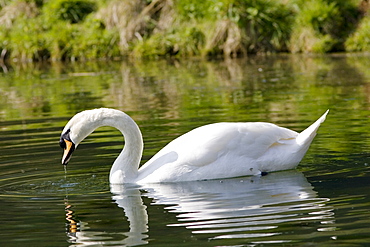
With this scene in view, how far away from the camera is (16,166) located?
27.3 feet

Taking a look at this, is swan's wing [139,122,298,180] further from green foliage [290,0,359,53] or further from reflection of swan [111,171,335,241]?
green foliage [290,0,359,53]

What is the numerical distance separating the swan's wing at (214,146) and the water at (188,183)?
222 millimetres

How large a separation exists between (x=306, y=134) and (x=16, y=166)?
3218 mm

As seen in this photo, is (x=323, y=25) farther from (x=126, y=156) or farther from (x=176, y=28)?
(x=126, y=156)

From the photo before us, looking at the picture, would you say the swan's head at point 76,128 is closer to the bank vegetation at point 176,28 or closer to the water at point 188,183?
the water at point 188,183

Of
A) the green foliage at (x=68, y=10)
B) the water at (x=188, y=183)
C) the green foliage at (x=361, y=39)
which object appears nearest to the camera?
the water at (x=188, y=183)

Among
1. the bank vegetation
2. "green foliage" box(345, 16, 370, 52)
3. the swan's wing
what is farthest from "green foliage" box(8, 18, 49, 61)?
the swan's wing

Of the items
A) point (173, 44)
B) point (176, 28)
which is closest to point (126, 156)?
point (173, 44)

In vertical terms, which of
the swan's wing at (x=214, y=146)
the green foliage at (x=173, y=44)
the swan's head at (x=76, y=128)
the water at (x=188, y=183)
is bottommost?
the green foliage at (x=173, y=44)

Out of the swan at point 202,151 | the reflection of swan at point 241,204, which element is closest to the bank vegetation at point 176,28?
the swan at point 202,151

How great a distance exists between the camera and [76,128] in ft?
23.5

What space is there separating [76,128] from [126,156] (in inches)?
22.3

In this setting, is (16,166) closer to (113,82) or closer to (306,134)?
(306,134)

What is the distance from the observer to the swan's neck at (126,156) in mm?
7281
